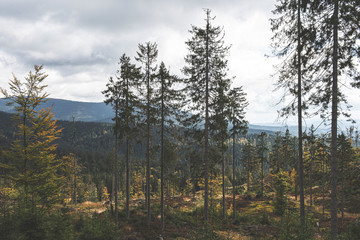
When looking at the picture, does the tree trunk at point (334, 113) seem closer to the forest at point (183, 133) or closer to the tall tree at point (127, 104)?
the forest at point (183, 133)

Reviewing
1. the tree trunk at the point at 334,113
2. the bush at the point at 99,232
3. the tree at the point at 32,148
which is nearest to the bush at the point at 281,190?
the tree trunk at the point at 334,113

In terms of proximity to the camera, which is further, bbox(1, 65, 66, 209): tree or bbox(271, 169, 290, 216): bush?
bbox(271, 169, 290, 216): bush

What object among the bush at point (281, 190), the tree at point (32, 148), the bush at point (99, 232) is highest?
the tree at point (32, 148)

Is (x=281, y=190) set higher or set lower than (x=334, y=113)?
lower

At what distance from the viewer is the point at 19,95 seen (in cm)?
1413

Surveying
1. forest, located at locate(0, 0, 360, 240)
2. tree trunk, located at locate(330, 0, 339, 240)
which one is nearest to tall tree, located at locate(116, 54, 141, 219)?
forest, located at locate(0, 0, 360, 240)

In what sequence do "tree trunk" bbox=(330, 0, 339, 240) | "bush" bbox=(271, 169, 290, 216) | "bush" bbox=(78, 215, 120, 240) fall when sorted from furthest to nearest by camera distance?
"bush" bbox=(271, 169, 290, 216)
"bush" bbox=(78, 215, 120, 240)
"tree trunk" bbox=(330, 0, 339, 240)

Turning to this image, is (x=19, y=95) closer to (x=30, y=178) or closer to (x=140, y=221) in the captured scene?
(x=30, y=178)

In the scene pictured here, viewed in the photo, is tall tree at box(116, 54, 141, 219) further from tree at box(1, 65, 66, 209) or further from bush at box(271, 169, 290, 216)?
bush at box(271, 169, 290, 216)

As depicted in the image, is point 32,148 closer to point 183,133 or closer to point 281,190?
point 183,133

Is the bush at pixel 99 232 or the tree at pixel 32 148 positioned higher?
the tree at pixel 32 148

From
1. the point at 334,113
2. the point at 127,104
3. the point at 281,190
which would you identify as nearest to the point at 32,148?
the point at 127,104

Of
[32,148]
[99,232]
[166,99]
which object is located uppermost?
[166,99]

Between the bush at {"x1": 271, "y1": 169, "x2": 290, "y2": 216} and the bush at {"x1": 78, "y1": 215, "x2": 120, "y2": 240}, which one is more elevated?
the bush at {"x1": 78, "y1": 215, "x2": 120, "y2": 240}
